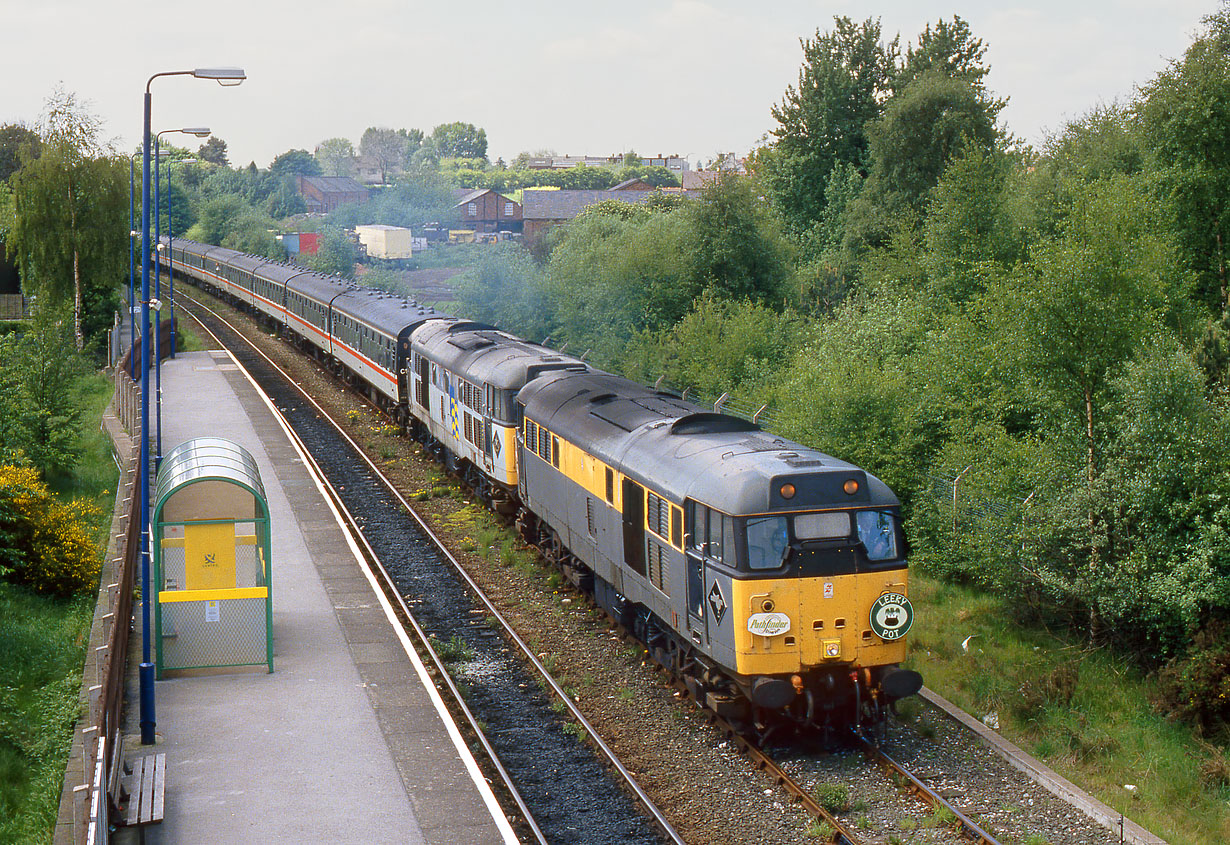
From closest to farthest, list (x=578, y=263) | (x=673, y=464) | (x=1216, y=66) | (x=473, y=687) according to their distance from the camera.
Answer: (x=673, y=464)
(x=473, y=687)
(x=1216, y=66)
(x=578, y=263)

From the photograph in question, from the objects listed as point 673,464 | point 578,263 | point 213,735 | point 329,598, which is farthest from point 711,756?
point 578,263

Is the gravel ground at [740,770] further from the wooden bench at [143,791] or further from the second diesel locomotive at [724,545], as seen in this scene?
the wooden bench at [143,791]

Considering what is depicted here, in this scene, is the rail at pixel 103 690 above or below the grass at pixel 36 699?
above

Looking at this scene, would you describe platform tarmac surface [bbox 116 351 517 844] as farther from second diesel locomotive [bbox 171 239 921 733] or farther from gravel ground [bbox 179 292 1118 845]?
second diesel locomotive [bbox 171 239 921 733]

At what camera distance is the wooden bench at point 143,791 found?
443 inches

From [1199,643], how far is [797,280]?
30948 mm

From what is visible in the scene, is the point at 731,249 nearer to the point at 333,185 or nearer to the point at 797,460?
the point at 797,460

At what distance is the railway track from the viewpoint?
12031mm

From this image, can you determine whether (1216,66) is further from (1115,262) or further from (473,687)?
(473,687)

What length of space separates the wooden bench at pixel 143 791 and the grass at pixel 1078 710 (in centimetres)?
989

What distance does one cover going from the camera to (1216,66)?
29219 mm

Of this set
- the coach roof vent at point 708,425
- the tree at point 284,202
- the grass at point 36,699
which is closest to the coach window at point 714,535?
the coach roof vent at point 708,425

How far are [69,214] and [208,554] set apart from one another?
115ft

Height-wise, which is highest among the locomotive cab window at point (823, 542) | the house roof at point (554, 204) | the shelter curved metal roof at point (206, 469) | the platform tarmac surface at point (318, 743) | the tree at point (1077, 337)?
the house roof at point (554, 204)
